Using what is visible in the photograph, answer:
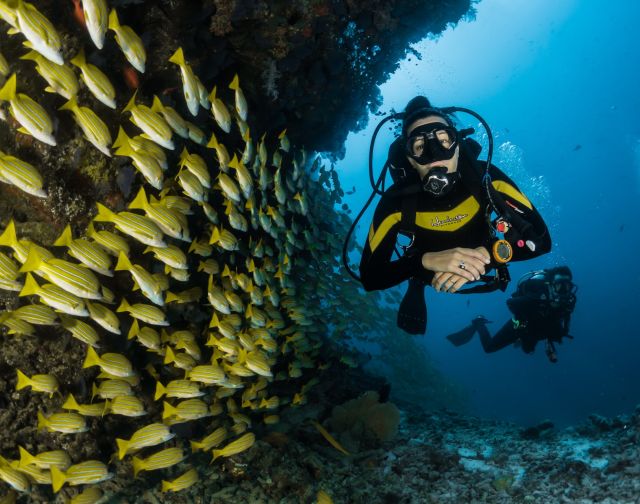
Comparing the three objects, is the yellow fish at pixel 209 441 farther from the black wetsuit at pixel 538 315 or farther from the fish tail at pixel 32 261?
the black wetsuit at pixel 538 315

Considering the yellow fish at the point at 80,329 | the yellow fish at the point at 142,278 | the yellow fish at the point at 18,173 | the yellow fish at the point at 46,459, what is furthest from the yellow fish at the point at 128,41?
the yellow fish at the point at 46,459

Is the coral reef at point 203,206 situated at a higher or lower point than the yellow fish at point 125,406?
higher

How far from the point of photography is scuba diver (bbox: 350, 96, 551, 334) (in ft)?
13.1

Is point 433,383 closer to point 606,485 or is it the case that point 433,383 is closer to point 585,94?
point 606,485

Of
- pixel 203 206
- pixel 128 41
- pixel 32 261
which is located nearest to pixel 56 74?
pixel 128 41

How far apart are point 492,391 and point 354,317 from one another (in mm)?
58601

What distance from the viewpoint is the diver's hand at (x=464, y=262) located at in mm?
3354

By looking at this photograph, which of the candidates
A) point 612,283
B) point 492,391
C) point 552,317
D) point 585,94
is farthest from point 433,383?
point 585,94

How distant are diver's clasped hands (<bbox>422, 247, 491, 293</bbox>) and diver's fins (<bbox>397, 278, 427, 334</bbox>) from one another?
2228mm

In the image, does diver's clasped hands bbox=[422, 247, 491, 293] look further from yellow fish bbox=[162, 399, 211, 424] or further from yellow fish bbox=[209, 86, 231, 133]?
yellow fish bbox=[162, 399, 211, 424]

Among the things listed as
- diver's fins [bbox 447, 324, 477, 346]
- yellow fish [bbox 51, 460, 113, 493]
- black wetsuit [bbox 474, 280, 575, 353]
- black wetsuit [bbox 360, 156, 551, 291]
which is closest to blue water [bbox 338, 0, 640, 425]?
diver's fins [bbox 447, 324, 477, 346]

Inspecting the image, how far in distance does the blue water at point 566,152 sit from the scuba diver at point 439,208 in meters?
59.2

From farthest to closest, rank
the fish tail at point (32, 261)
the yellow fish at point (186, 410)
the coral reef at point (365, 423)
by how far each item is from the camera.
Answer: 1. the coral reef at point (365, 423)
2. the yellow fish at point (186, 410)
3. the fish tail at point (32, 261)

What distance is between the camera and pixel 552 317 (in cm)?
897
